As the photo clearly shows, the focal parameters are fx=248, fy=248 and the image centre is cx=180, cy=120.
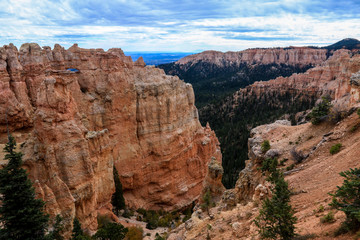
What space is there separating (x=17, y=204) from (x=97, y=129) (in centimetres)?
1465

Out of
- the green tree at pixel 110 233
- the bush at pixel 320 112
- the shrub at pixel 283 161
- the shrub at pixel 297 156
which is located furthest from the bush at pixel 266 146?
the green tree at pixel 110 233

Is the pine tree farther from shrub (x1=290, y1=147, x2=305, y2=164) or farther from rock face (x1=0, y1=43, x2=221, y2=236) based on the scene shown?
shrub (x1=290, y1=147, x2=305, y2=164)

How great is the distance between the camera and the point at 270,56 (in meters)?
177

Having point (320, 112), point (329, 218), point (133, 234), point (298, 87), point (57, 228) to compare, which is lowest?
point (133, 234)

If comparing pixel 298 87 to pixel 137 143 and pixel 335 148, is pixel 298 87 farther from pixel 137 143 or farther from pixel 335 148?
pixel 335 148

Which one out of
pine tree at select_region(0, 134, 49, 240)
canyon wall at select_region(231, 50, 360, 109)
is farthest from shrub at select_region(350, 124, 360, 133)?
canyon wall at select_region(231, 50, 360, 109)

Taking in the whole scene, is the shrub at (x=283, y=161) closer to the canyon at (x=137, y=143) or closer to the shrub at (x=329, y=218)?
the canyon at (x=137, y=143)

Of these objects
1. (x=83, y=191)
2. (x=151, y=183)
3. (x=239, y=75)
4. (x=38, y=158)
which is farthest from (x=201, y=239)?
(x=239, y=75)

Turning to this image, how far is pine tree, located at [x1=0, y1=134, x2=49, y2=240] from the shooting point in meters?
11.8

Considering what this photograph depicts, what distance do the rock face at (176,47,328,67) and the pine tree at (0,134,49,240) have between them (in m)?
179

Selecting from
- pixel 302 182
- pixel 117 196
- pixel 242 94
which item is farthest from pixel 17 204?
pixel 242 94

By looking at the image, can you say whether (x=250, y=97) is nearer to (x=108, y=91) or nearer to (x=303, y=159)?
(x=108, y=91)

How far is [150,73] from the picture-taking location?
30625mm

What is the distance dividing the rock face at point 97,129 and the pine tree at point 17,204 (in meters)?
3.49
